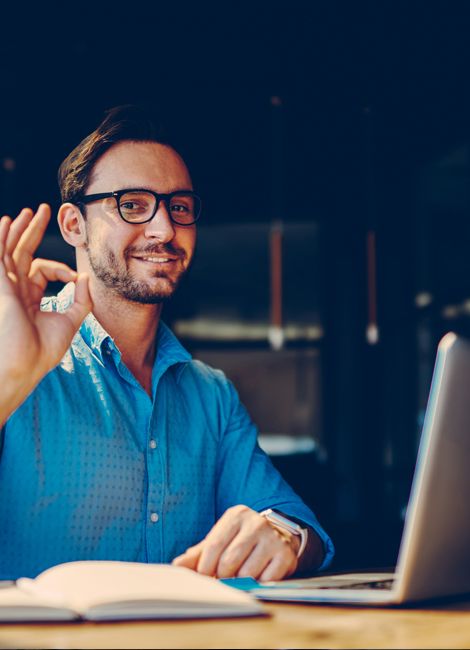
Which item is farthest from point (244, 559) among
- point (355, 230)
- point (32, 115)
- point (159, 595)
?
point (355, 230)

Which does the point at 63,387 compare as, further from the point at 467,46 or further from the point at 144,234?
the point at 467,46

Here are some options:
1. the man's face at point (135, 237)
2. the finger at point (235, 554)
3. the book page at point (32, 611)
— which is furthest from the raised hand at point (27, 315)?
the book page at point (32, 611)

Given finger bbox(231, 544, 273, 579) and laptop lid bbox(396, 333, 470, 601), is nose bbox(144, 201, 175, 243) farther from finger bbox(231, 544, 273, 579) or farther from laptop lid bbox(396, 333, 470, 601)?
laptop lid bbox(396, 333, 470, 601)

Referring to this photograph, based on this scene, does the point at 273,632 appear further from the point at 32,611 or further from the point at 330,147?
the point at 330,147

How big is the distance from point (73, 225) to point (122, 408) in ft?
1.88

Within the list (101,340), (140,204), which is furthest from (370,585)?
(140,204)

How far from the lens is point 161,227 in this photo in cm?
216

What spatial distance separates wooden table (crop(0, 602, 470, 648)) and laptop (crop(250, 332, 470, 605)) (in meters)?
0.05

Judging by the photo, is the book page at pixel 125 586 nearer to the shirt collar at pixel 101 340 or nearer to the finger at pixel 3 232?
the finger at pixel 3 232

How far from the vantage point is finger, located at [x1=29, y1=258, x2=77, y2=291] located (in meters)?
1.73

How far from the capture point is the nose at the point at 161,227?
2.17 meters

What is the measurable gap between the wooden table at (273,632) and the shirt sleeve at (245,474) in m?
0.89

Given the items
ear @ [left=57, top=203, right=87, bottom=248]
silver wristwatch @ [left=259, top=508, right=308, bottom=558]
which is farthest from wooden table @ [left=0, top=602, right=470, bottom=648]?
ear @ [left=57, top=203, right=87, bottom=248]

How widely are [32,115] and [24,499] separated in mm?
5861
